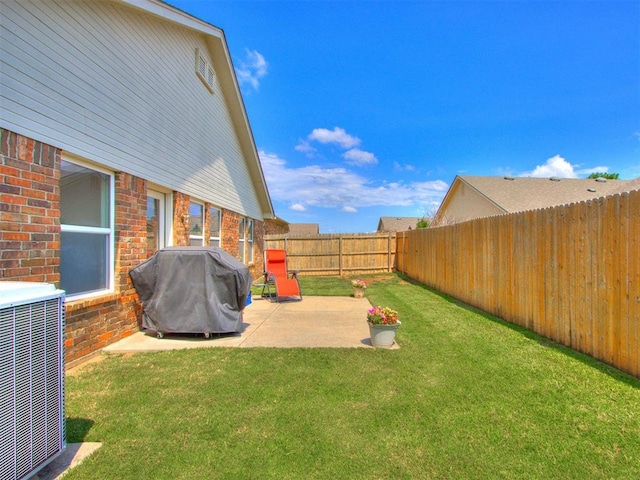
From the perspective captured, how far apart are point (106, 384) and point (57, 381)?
158 cm

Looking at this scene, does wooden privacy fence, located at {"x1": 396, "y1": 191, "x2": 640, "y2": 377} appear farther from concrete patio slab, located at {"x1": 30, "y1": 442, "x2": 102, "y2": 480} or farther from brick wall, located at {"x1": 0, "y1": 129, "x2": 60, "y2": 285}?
brick wall, located at {"x1": 0, "y1": 129, "x2": 60, "y2": 285}

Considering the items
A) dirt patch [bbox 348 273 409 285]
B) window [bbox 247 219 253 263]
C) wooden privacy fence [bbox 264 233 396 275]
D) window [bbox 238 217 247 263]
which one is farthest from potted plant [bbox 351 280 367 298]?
wooden privacy fence [bbox 264 233 396 275]

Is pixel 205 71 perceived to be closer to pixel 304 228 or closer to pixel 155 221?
pixel 155 221

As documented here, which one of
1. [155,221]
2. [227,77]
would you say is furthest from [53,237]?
[227,77]

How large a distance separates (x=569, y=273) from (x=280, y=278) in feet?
20.2

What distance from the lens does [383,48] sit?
938 centimetres

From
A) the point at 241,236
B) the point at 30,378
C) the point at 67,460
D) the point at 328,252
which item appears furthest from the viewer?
the point at 328,252

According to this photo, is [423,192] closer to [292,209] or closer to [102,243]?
[292,209]

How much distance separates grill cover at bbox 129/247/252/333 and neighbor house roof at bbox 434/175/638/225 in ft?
52.9

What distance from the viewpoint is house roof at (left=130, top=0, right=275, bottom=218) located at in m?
5.34

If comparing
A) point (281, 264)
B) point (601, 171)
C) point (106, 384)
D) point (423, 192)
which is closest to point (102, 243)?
point (106, 384)

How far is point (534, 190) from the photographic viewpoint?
1800cm

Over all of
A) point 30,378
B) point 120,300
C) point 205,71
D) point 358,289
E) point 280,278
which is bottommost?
point 358,289

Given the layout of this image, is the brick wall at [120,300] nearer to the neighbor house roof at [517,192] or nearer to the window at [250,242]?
the window at [250,242]
